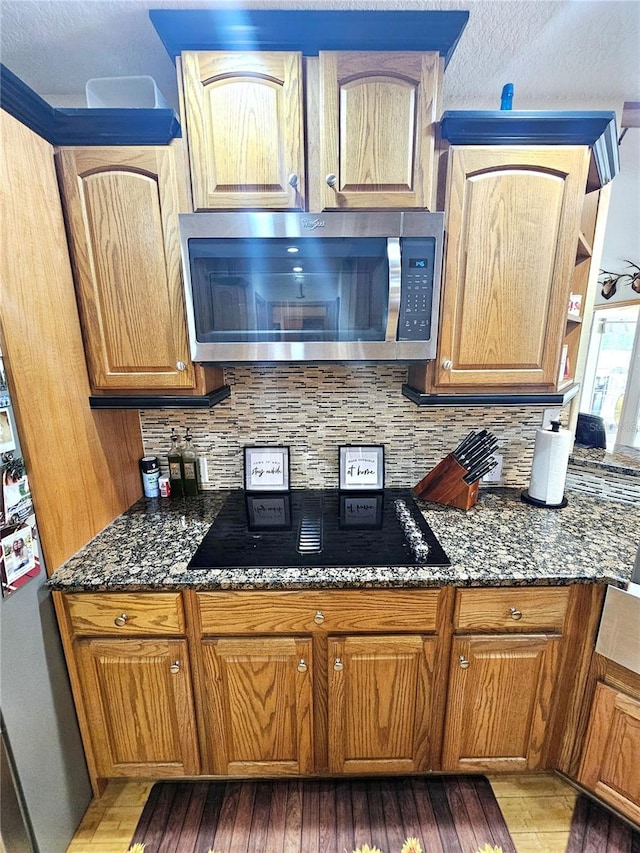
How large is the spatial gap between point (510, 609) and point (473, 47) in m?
1.81

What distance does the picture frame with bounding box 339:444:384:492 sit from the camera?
5.60 feet

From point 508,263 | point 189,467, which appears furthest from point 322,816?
point 508,263

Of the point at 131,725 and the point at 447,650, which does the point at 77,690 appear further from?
the point at 447,650

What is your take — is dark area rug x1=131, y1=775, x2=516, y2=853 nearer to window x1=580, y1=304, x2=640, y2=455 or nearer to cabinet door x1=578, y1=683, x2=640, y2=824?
cabinet door x1=578, y1=683, x2=640, y2=824

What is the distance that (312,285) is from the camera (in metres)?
1.17

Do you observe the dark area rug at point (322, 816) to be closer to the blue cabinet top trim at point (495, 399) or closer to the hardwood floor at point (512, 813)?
the hardwood floor at point (512, 813)

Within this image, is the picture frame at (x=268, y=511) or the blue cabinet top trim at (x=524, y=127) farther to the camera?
the picture frame at (x=268, y=511)

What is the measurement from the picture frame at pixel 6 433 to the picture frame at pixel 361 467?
3.81 feet

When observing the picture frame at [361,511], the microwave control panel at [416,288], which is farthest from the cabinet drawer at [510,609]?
the microwave control panel at [416,288]

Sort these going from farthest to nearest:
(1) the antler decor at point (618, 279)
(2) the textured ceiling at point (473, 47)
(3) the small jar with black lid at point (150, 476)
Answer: (1) the antler decor at point (618, 279), (3) the small jar with black lid at point (150, 476), (2) the textured ceiling at point (473, 47)

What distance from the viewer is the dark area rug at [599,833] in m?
1.22

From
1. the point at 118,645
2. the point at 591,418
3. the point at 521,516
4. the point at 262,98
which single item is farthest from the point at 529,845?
the point at 262,98

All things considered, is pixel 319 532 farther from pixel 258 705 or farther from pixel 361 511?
pixel 258 705

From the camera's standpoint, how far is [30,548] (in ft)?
3.45
